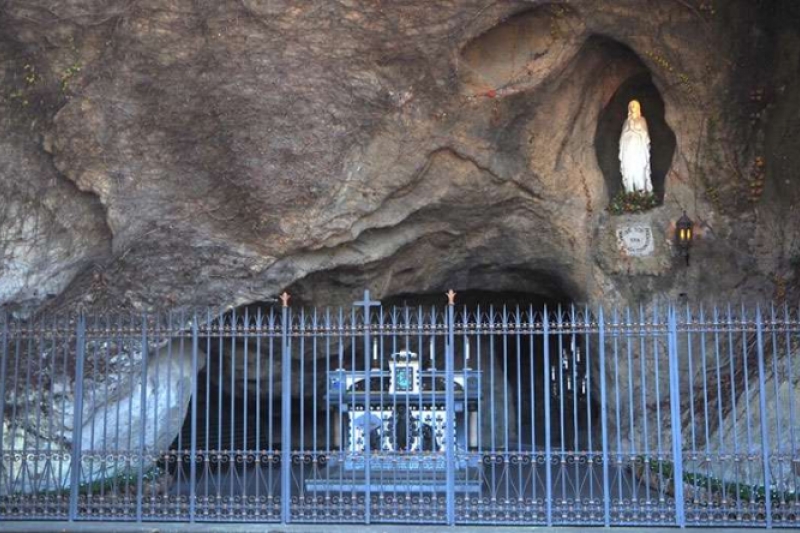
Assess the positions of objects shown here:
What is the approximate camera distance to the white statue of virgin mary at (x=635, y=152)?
13398mm

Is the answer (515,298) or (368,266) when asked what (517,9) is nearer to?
(368,266)

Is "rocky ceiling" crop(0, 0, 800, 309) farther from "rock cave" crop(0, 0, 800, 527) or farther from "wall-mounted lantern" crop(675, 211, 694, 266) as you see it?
"wall-mounted lantern" crop(675, 211, 694, 266)

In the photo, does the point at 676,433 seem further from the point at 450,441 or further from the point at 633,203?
the point at 633,203

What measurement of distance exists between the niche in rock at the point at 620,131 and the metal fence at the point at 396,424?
195 cm

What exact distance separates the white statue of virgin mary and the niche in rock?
10.0 inches

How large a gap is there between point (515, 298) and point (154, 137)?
6.65 metres

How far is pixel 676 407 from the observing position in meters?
9.08

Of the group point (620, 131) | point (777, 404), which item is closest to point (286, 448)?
point (777, 404)

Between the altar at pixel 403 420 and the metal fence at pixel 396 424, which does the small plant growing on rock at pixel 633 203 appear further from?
the altar at pixel 403 420

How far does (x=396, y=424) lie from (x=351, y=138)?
3.54m

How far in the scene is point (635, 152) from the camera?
13.4m

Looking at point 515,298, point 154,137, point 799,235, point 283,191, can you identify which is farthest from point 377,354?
point 799,235

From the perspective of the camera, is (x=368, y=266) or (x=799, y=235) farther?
(x=368, y=266)

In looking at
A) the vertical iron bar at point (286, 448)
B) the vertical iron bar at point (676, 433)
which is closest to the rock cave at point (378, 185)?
the vertical iron bar at point (286, 448)
